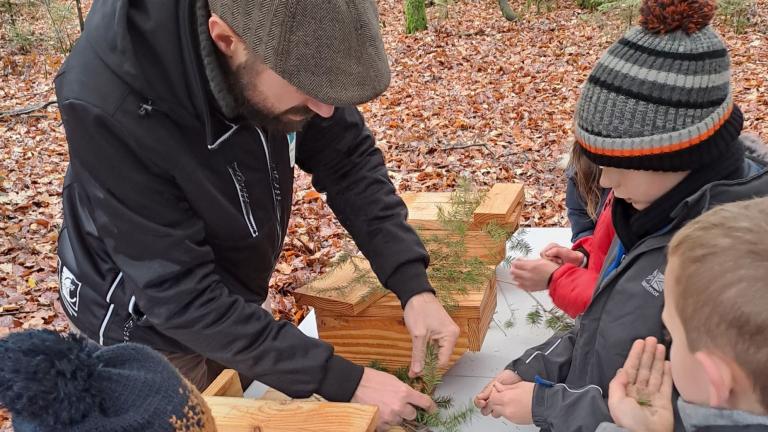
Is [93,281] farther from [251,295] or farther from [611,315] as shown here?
[611,315]

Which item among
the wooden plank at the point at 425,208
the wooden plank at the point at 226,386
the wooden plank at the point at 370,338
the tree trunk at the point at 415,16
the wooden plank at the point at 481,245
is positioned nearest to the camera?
the wooden plank at the point at 226,386

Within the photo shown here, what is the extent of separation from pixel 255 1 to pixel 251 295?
110 cm

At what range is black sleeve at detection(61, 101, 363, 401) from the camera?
1737 millimetres

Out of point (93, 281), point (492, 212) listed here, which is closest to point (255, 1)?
point (93, 281)

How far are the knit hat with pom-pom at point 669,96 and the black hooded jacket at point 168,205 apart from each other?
0.82 metres

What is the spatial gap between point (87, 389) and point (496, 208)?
196 cm

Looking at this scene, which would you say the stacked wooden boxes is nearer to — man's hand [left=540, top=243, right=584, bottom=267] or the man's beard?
man's hand [left=540, top=243, right=584, bottom=267]

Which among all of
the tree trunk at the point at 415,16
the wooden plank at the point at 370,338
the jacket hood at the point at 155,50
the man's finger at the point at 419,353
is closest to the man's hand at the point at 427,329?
the man's finger at the point at 419,353

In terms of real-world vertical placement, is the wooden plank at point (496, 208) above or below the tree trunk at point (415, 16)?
above

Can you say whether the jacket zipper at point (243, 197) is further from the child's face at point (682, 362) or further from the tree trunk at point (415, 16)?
the tree trunk at point (415, 16)

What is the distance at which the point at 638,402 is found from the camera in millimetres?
1465

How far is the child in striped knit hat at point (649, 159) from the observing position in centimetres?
167

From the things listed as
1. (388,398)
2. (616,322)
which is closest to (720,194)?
(616,322)

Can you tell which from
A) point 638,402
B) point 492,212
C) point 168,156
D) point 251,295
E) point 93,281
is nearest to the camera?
point 638,402
